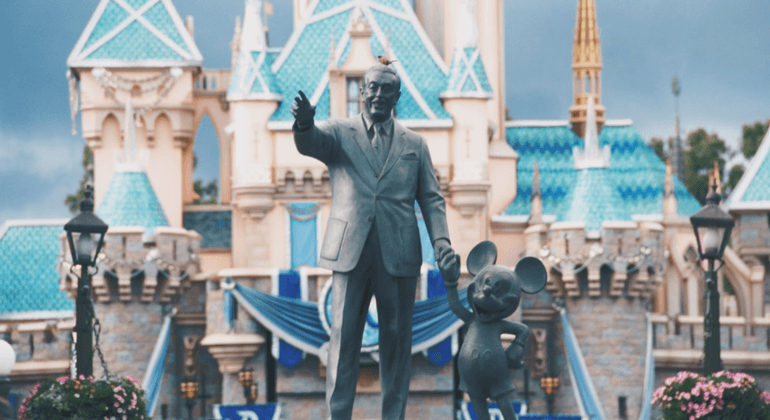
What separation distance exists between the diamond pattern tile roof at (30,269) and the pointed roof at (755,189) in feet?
45.4

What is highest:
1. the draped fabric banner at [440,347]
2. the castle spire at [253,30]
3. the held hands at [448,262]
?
the castle spire at [253,30]

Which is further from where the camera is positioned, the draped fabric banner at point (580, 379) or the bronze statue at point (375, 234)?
the draped fabric banner at point (580, 379)

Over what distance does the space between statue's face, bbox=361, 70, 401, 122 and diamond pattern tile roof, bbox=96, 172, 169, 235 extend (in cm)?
2082

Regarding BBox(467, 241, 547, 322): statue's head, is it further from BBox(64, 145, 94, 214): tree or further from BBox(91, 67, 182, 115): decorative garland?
BBox(64, 145, 94, 214): tree

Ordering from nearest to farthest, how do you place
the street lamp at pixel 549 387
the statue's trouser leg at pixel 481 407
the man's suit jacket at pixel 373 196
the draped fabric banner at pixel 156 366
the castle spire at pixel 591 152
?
1. the man's suit jacket at pixel 373 196
2. the statue's trouser leg at pixel 481 407
3. the draped fabric banner at pixel 156 366
4. the street lamp at pixel 549 387
5. the castle spire at pixel 591 152

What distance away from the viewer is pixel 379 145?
12.0 m

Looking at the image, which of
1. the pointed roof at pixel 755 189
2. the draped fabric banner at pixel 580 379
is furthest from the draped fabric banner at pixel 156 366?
the pointed roof at pixel 755 189

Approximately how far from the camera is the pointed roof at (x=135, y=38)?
34656 mm

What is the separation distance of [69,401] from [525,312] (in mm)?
15284

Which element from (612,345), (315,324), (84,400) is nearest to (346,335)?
(84,400)

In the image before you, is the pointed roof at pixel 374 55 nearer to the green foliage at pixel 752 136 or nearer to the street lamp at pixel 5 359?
the street lamp at pixel 5 359

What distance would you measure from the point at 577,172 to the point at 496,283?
2267 cm

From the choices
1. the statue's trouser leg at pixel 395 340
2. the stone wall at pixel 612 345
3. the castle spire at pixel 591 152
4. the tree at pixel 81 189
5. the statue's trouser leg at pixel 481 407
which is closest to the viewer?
the statue's trouser leg at pixel 395 340

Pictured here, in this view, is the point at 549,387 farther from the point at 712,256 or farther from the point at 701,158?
the point at 701,158
